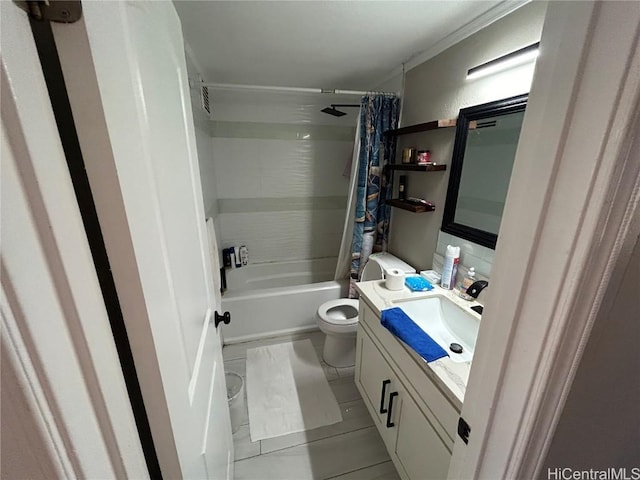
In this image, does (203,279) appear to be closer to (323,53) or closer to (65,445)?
(65,445)

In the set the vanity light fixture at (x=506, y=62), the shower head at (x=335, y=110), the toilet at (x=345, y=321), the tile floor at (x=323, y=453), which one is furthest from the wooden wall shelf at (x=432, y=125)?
the tile floor at (x=323, y=453)

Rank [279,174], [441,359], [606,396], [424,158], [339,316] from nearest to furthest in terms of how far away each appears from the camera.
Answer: [606,396] < [441,359] < [424,158] < [339,316] < [279,174]

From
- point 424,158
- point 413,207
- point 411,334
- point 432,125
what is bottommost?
point 411,334

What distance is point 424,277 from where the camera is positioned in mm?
1639

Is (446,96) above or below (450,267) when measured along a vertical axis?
above

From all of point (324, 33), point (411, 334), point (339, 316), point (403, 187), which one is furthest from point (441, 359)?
point (324, 33)

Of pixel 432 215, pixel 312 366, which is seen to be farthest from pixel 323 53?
pixel 312 366

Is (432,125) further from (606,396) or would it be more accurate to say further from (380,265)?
(606,396)

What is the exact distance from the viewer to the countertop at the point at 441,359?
0.89m

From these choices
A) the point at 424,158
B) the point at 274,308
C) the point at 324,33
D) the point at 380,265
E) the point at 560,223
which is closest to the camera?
the point at 560,223

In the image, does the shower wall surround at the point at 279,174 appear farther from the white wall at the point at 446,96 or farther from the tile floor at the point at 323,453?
the tile floor at the point at 323,453

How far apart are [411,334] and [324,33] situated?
A: 1670 millimetres

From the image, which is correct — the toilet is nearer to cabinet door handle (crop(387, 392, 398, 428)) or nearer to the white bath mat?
the white bath mat

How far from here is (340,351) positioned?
203 cm
